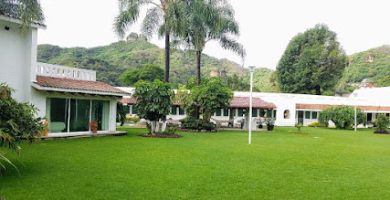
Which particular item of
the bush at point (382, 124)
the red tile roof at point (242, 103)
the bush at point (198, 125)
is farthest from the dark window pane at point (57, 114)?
the bush at point (382, 124)

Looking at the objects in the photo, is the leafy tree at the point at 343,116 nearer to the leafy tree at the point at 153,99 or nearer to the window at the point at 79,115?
the leafy tree at the point at 153,99

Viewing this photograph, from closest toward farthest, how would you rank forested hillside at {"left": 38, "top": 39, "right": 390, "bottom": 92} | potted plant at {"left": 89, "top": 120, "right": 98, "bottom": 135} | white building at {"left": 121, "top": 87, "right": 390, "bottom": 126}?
potted plant at {"left": 89, "top": 120, "right": 98, "bottom": 135} → white building at {"left": 121, "top": 87, "right": 390, "bottom": 126} → forested hillside at {"left": 38, "top": 39, "right": 390, "bottom": 92}

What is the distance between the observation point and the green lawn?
7.83 m

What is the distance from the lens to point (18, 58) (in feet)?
56.2

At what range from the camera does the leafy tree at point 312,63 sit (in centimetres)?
5991

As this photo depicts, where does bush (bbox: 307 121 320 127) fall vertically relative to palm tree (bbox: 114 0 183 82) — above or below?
below

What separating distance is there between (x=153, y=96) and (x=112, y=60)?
45.5 m

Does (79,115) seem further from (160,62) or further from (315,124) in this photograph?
(160,62)

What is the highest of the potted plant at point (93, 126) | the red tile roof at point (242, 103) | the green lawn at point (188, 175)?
the red tile roof at point (242, 103)

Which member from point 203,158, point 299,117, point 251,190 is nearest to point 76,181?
point 251,190

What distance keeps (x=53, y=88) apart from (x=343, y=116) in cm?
2976

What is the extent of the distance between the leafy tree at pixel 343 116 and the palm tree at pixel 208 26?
1404 centimetres

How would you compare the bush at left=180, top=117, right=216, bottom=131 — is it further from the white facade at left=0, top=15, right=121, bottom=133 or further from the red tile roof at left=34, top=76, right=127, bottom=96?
the white facade at left=0, top=15, right=121, bottom=133

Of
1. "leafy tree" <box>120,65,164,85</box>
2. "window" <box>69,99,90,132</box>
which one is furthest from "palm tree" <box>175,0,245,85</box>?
"leafy tree" <box>120,65,164,85</box>
